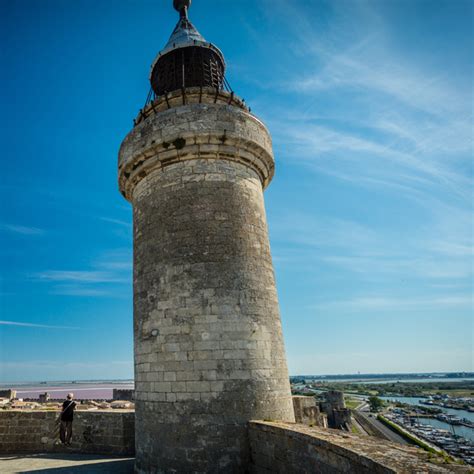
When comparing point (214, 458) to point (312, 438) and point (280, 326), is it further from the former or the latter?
point (280, 326)

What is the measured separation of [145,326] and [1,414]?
16.9 feet

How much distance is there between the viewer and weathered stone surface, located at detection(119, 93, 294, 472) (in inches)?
197

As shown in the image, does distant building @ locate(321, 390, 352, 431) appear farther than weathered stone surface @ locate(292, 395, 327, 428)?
Yes

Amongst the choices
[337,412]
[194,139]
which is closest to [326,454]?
[194,139]

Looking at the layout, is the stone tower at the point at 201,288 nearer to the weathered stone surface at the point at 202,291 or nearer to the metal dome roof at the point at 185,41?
the weathered stone surface at the point at 202,291

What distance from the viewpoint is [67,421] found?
7484mm

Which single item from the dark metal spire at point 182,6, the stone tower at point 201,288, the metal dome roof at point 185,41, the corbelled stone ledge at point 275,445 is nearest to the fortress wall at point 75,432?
the corbelled stone ledge at point 275,445

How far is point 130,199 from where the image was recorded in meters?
7.58

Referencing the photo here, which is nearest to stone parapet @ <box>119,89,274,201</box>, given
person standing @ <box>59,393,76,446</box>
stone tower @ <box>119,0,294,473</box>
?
stone tower @ <box>119,0,294,473</box>

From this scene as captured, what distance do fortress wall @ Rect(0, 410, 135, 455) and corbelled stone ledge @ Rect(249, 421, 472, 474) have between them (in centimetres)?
398

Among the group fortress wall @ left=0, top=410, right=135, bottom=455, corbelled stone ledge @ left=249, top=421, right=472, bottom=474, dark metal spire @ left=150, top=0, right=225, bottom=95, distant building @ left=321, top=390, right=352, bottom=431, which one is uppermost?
dark metal spire @ left=150, top=0, right=225, bottom=95

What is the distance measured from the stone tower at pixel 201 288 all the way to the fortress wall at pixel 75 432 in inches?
86.0

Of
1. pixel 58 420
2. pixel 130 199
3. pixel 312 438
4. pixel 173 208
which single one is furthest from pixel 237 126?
pixel 58 420

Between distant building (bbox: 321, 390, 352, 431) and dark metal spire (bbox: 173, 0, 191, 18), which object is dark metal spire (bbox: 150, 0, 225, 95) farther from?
distant building (bbox: 321, 390, 352, 431)
